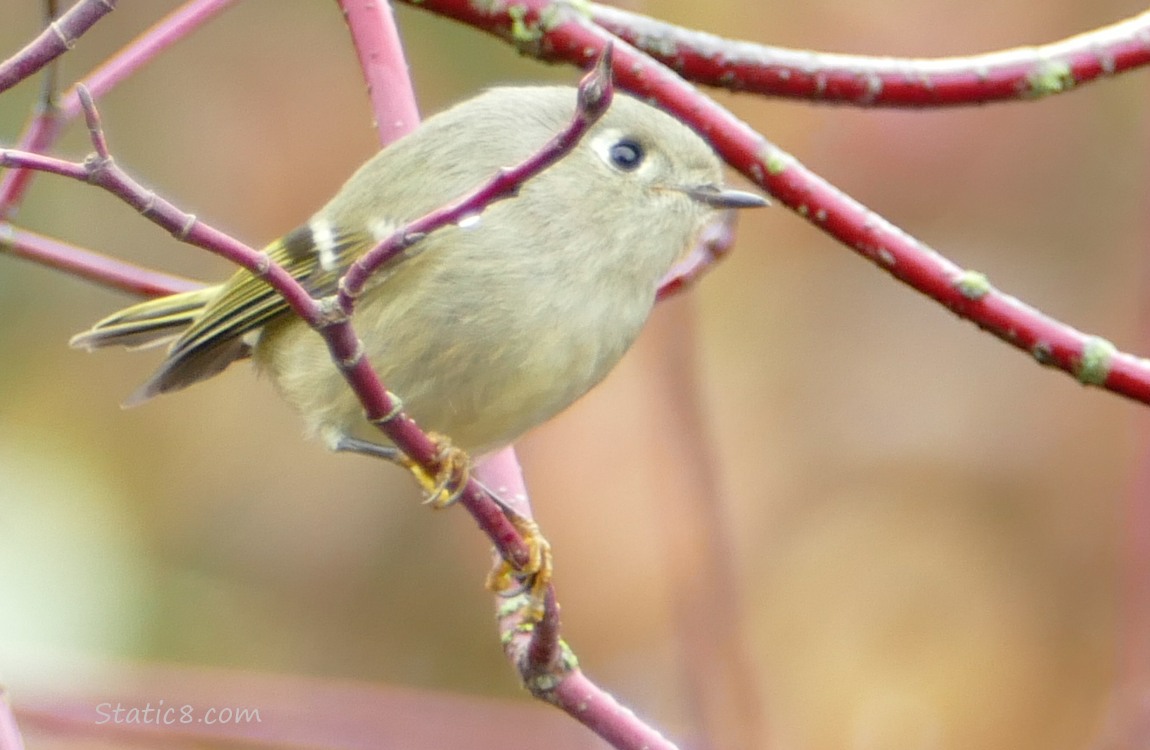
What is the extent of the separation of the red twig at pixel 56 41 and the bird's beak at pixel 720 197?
1.01m

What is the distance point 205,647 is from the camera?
3.58 metres

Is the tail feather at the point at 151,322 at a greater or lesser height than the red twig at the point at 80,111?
lesser

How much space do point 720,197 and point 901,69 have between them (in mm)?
292

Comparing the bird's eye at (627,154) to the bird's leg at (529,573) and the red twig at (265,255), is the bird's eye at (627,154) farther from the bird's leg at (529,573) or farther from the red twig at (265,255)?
the red twig at (265,255)

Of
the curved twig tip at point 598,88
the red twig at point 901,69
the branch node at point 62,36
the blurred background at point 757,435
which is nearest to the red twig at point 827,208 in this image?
the red twig at point 901,69

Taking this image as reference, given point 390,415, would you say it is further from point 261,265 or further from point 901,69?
point 901,69

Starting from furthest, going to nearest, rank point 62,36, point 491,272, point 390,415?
1. point 491,272
2. point 390,415
3. point 62,36

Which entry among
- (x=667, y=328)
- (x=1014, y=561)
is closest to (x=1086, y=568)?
(x=1014, y=561)

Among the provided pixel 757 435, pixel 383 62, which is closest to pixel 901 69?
pixel 383 62

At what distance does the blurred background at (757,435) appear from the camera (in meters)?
3.64

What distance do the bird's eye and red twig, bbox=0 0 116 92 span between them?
953mm

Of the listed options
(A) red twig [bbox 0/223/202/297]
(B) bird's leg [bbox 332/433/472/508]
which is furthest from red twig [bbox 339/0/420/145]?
(B) bird's leg [bbox 332/433/472/508]

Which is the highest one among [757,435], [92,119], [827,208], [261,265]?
[92,119]

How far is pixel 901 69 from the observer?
69.3 inches
